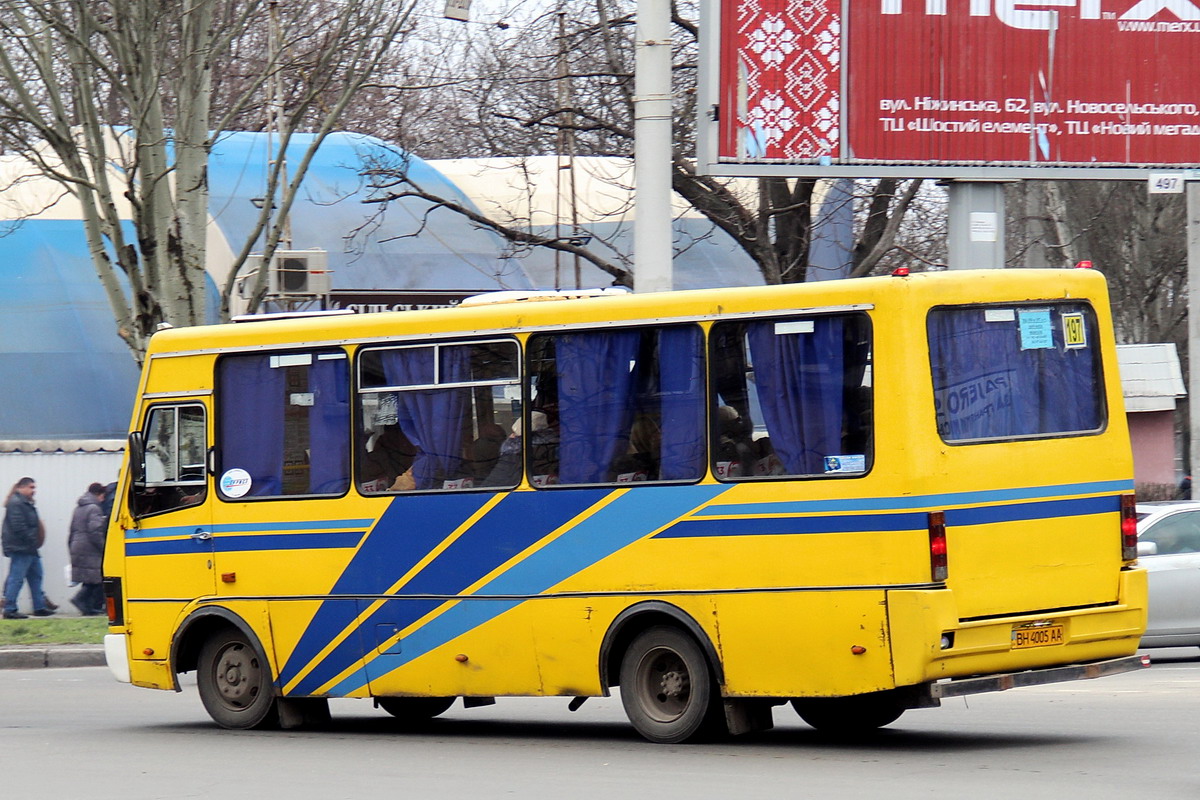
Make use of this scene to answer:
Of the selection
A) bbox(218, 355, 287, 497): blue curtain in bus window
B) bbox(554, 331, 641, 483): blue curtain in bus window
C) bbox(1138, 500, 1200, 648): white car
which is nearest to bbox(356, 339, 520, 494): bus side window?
bbox(554, 331, 641, 483): blue curtain in bus window

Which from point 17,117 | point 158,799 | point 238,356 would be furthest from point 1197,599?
point 17,117

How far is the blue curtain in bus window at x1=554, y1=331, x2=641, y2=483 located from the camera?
10.6m

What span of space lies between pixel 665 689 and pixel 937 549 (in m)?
1.99

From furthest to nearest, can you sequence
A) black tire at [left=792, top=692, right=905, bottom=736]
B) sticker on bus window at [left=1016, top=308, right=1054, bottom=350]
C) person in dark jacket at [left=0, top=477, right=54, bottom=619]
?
person in dark jacket at [left=0, top=477, right=54, bottom=619] → black tire at [left=792, top=692, right=905, bottom=736] → sticker on bus window at [left=1016, top=308, right=1054, bottom=350]

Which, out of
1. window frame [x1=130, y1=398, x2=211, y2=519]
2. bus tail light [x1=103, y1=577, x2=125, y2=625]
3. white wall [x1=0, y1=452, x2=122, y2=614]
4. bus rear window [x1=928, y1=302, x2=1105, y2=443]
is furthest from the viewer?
white wall [x1=0, y1=452, x2=122, y2=614]

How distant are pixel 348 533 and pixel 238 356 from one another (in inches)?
63.2

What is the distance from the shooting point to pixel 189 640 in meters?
12.5

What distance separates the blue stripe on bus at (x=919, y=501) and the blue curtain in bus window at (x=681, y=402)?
0.31m

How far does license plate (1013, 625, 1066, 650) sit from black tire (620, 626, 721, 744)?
172 cm

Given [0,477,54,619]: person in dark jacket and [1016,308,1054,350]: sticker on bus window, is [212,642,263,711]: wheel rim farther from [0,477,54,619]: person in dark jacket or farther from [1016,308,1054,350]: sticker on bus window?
[0,477,54,619]: person in dark jacket

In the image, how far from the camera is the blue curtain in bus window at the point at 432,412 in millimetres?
11211

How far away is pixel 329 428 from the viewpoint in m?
11.8

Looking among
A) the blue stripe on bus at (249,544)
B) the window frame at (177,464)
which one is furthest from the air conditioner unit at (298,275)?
the blue stripe on bus at (249,544)

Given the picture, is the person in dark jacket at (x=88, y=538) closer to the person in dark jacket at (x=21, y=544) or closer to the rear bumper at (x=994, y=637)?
the person in dark jacket at (x=21, y=544)
